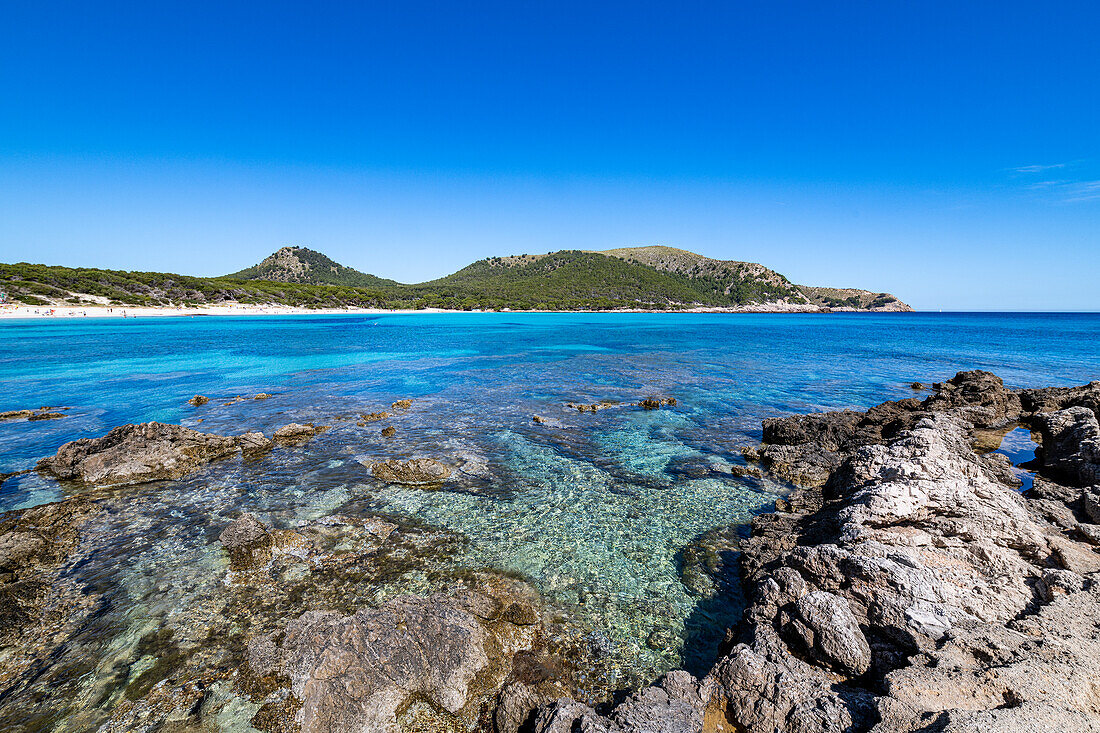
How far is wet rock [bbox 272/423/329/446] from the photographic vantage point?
15678 millimetres

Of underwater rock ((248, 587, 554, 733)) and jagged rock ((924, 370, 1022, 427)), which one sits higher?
jagged rock ((924, 370, 1022, 427))

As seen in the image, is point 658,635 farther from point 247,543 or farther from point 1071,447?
point 1071,447

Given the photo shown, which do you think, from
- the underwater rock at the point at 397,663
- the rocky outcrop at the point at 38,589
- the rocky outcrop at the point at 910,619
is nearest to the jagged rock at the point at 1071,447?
the rocky outcrop at the point at 910,619

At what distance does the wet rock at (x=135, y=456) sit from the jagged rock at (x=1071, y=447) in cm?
2396

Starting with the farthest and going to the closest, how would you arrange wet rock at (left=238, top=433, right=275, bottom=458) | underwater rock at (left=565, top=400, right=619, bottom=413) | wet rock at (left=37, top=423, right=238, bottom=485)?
underwater rock at (left=565, top=400, right=619, bottom=413) → wet rock at (left=238, top=433, right=275, bottom=458) → wet rock at (left=37, top=423, right=238, bottom=485)

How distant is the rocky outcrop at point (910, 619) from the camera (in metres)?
4.56

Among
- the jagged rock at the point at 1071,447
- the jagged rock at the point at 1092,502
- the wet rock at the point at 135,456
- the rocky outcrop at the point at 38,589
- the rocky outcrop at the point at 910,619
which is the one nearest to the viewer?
the rocky outcrop at the point at 910,619

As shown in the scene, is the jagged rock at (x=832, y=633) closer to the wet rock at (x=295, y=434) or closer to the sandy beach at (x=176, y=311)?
the wet rock at (x=295, y=434)

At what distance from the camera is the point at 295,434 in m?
16.1

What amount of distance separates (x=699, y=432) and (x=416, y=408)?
41.6 ft

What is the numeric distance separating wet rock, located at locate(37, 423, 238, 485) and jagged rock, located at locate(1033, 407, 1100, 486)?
2396 cm

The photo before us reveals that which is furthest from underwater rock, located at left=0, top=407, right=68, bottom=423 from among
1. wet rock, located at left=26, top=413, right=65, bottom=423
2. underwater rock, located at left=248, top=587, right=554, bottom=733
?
underwater rock, located at left=248, top=587, right=554, bottom=733

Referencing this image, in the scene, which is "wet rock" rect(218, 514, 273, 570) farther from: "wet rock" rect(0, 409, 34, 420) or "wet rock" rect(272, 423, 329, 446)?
"wet rock" rect(0, 409, 34, 420)

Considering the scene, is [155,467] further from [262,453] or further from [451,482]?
[451,482]
